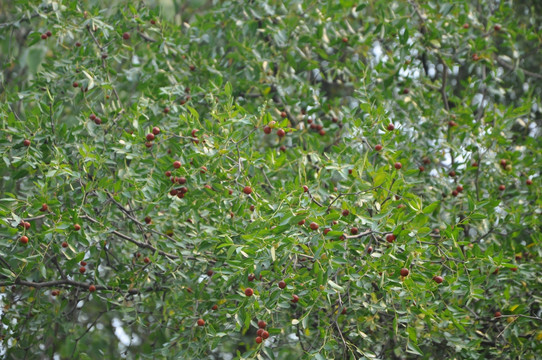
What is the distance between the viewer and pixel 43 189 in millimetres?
2434

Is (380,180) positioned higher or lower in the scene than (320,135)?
higher

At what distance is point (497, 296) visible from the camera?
2.98m

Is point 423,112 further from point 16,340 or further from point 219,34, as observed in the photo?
point 16,340

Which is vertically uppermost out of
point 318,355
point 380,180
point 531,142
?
point 380,180

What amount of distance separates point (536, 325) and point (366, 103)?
1318mm

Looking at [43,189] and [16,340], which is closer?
[43,189]

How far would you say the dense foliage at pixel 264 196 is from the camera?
7.78ft

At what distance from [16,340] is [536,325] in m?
2.48

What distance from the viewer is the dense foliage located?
237 cm

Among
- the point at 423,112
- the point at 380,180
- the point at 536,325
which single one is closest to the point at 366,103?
the point at 380,180

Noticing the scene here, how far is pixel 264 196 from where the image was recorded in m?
2.77

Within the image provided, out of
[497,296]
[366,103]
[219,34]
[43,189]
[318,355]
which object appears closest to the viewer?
[318,355]

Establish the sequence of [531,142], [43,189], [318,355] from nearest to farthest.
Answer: [318,355]
[43,189]
[531,142]

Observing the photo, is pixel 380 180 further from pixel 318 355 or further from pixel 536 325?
pixel 536 325
